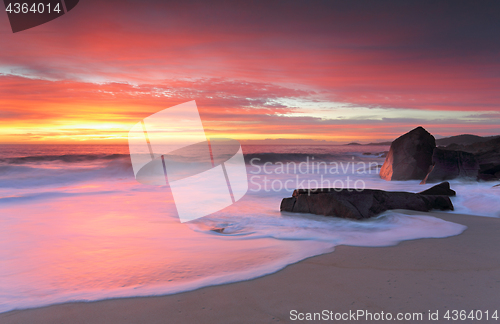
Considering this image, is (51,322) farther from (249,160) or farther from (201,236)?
(249,160)

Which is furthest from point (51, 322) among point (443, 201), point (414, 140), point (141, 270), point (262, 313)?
point (414, 140)

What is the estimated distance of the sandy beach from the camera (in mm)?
2055

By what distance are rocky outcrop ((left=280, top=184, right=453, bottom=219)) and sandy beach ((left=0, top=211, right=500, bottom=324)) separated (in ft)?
6.35

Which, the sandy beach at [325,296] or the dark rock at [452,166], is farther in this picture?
the dark rock at [452,166]

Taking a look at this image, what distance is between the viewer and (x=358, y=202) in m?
5.04

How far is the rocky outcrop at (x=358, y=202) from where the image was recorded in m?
4.97

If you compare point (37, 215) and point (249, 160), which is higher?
point (37, 215)

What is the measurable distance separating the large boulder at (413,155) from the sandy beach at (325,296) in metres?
7.59

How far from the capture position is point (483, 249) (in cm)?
324

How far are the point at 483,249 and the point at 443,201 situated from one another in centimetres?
238

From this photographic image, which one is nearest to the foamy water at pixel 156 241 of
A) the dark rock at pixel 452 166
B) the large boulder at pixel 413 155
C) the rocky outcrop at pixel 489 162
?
the dark rock at pixel 452 166

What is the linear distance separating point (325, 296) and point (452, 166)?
27.9ft

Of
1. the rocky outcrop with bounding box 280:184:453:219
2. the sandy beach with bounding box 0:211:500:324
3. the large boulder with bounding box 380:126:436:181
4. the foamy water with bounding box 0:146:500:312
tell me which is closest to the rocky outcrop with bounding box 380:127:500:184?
the large boulder with bounding box 380:126:436:181

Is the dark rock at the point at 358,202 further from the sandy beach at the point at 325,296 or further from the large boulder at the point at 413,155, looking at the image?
the large boulder at the point at 413,155
